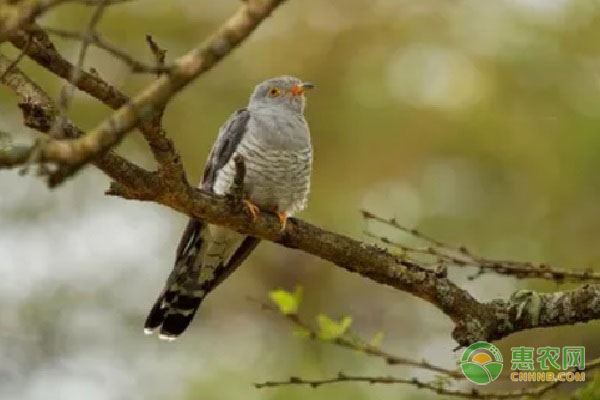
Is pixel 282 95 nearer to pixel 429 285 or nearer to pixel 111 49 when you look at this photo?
pixel 429 285

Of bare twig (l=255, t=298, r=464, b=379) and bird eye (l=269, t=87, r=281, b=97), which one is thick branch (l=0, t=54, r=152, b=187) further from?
bird eye (l=269, t=87, r=281, b=97)

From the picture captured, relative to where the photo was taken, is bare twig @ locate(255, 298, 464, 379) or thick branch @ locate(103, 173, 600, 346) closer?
bare twig @ locate(255, 298, 464, 379)

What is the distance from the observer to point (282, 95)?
457cm

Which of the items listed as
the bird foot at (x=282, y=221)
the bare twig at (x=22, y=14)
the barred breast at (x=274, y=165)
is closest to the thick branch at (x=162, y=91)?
the bare twig at (x=22, y=14)

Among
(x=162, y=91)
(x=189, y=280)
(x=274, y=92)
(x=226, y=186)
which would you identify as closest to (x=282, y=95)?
(x=274, y=92)

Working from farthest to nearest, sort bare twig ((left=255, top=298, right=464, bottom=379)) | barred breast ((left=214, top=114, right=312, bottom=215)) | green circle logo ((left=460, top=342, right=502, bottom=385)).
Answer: barred breast ((left=214, top=114, right=312, bottom=215)), green circle logo ((left=460, top=342, right=502, bottom=385)), bare twig ((left=255, top=298, right=464, bottom=379))

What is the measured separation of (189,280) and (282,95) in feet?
3.01

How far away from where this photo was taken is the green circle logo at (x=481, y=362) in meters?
2.67

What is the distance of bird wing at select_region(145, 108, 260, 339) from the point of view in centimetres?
413

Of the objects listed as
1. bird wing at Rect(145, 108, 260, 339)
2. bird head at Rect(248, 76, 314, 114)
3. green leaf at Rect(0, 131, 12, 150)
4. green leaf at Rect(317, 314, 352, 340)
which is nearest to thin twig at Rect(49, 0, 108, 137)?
green leaf at Rect(0, 131, 12, 150)

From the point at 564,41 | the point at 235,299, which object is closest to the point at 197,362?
the point at 235,299

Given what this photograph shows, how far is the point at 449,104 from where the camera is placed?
676 centimetres

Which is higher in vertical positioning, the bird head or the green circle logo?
the bird head

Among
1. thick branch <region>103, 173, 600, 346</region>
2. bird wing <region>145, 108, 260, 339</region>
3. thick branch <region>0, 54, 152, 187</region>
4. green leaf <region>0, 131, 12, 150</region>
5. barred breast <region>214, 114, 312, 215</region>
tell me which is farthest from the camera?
bird wing <region>145, 108, 260, 339</region>
